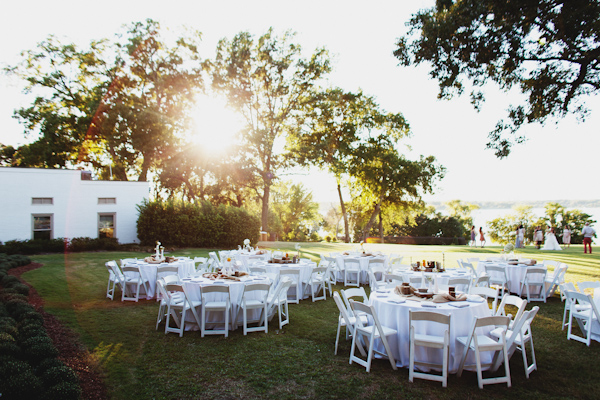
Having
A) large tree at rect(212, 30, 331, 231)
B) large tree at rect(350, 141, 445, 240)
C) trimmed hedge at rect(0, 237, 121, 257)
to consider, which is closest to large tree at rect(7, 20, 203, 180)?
large tree at rect(212, 30, 331, 231)

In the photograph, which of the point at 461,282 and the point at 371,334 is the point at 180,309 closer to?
the point at 371,334

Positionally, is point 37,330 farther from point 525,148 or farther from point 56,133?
point 56,133

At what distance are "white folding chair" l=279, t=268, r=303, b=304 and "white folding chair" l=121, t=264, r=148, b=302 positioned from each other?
3463mm

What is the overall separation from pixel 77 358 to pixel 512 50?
12565mm

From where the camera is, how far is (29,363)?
4449 millimetres

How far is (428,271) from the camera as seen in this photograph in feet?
28.6

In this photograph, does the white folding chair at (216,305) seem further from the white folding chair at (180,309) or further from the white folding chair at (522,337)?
the white folding chair at (522,337)

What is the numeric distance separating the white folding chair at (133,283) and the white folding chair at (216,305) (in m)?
3.12

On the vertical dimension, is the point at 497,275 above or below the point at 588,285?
below

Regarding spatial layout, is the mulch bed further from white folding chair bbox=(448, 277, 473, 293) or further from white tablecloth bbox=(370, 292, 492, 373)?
white folding chair bbox=(448, 277, 473, 293)

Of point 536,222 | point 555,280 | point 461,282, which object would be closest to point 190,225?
point 461,282

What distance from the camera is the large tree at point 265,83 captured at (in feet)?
97.3

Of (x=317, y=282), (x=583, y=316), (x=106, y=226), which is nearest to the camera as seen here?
(x=583, y=316)

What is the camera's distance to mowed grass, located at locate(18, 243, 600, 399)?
4238 millimetres
